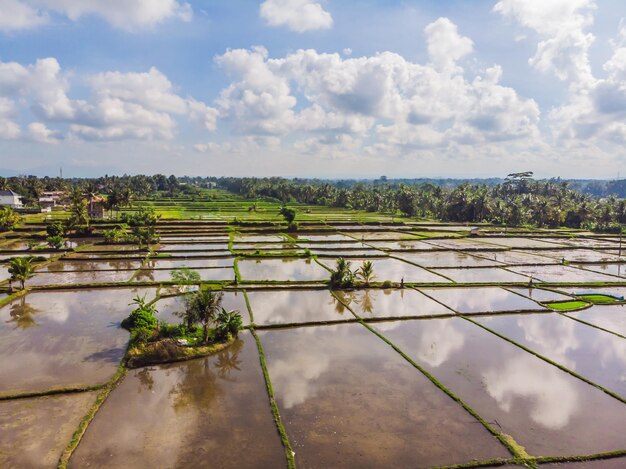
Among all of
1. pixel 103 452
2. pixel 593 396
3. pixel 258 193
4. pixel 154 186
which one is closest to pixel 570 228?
pixel 593 396

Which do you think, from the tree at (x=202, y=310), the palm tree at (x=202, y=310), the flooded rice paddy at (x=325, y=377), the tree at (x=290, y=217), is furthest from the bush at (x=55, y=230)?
the palm tree at (x=202, y=310)

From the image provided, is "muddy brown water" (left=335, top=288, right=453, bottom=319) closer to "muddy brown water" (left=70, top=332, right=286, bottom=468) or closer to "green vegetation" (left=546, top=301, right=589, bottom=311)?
"green vegetation" (left=546, top=301, right=589, bottom=311)

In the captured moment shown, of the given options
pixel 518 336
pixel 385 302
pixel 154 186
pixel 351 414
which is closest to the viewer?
pixel 351 414

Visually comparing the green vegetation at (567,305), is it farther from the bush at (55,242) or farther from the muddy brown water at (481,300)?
the bush at (55,242)

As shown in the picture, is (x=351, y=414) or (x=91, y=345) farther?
(x=91, y=345)

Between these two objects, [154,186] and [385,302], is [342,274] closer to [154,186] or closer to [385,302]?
[385,302]

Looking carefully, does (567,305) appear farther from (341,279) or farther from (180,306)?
(180,306)

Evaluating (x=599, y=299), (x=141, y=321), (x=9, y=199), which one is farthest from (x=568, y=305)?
(x=9, y=199)
